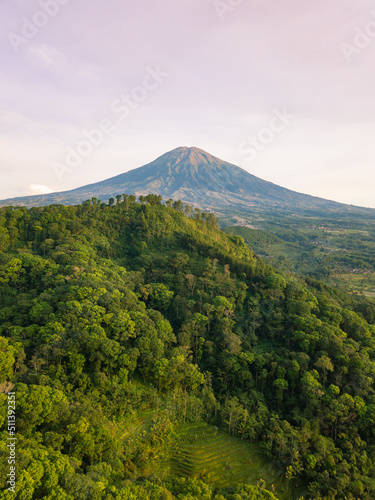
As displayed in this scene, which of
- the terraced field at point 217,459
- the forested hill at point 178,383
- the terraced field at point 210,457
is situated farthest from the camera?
the terraced field at point 217,459

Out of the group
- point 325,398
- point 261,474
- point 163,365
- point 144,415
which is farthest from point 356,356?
point 144,415

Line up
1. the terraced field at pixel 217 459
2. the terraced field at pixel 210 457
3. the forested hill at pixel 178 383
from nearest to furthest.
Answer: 1. the forested hill at pixel 178 383
2. the terraced field at pixel 210 457
3. the terraced field at pixel 217 459

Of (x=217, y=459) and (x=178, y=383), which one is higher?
(x=178, y=383)

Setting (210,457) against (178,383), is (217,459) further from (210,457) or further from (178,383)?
(178,383)

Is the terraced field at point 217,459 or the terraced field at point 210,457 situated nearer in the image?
the terraced field at point 210,457

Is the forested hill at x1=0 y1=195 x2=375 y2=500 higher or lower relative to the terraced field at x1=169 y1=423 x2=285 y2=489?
higher

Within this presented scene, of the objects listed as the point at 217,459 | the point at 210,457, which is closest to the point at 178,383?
the point at 210,457

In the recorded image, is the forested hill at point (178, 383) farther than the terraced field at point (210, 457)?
No

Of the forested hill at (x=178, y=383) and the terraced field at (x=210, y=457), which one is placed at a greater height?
the forested hill at (x=178, y=383)

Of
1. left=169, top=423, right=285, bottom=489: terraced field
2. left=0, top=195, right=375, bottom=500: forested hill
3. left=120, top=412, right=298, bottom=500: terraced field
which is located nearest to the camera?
left=0, top=195, right=375, bottom=500: forested hill
